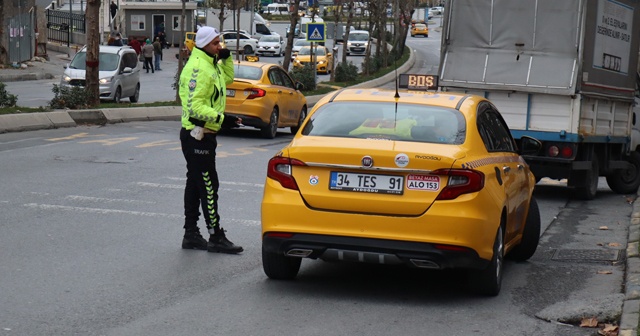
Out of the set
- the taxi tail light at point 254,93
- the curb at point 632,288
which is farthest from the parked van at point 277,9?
the curb at point 632,288

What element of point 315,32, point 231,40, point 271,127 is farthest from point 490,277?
point 231,40

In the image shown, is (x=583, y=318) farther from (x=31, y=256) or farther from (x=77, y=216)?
(x=77, y=216)

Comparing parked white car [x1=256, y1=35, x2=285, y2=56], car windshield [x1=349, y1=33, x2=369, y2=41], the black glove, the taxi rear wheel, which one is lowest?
parked white car [x1=256, y1=35, x2=285, y2=56]

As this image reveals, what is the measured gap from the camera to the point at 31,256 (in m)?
9.48

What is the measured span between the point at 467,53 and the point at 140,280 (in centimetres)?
969

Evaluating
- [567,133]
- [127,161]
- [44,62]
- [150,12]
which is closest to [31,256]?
[127,161]

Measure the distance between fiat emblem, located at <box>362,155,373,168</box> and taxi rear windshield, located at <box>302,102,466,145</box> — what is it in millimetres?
343

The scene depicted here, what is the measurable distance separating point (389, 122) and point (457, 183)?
84 centimetres

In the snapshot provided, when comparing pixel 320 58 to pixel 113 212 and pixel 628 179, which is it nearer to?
pixel 628 179

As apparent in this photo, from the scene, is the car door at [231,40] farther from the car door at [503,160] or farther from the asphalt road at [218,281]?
the car door at [503,160]

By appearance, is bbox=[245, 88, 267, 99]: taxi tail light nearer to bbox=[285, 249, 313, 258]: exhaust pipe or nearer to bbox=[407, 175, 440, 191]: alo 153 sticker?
bbox=[285, 249, 313, 258]: exhaust pipe

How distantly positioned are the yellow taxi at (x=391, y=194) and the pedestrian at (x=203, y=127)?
1.42 m

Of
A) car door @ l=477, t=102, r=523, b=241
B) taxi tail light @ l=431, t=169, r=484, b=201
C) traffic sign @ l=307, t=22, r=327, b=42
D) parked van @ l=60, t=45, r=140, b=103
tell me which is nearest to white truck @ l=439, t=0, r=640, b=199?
car door @ l=477, t=102, r=523, b=241

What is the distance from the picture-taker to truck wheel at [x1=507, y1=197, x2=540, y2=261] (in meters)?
10.3
